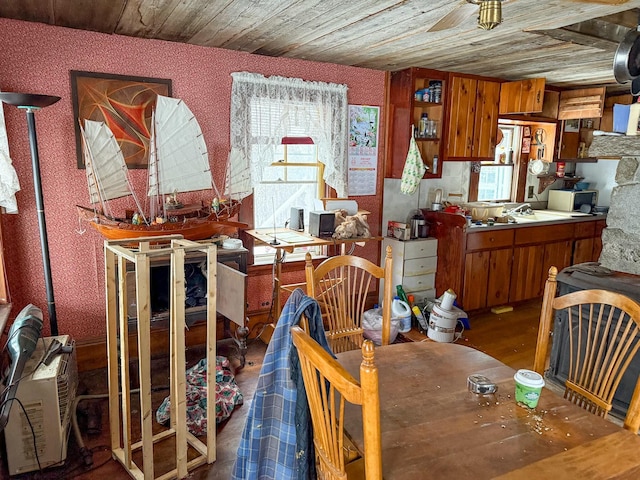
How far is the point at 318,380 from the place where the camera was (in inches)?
50.8

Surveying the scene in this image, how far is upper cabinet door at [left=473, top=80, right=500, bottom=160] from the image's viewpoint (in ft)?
14.1

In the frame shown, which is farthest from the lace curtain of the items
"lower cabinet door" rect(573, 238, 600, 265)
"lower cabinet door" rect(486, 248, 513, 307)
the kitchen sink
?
"lower cabinet door" rect(573, 238, 600, 265)

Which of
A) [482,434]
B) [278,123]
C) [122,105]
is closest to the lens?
[482,434]

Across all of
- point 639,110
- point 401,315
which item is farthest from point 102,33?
point 639,110

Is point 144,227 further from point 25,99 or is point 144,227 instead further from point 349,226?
point 349,226

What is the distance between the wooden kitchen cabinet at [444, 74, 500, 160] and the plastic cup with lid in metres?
3.01

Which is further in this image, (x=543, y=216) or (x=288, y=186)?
(x=543, y=216)

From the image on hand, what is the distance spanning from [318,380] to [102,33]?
277 centimetres

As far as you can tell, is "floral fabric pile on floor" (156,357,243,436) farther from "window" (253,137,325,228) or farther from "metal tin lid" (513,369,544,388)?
"metal tin lid" (513,369,544,388)

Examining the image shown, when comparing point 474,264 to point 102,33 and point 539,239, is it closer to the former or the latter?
point 539,239

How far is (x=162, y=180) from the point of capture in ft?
10.3

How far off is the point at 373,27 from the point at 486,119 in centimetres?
213

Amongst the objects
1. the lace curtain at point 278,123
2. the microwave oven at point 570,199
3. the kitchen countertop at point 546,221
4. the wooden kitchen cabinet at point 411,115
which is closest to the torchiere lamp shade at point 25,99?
the lace curtain at point 278,123

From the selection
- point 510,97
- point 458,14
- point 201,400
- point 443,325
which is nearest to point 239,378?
point 201,400
